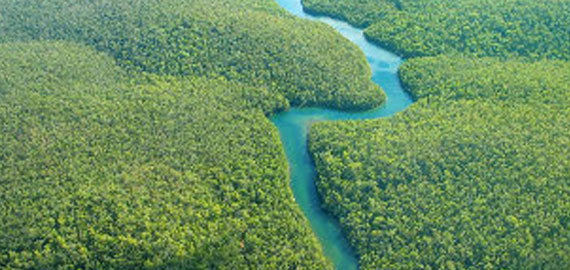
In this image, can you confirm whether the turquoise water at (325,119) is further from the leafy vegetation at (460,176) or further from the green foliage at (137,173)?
the green foliage at (137,173)

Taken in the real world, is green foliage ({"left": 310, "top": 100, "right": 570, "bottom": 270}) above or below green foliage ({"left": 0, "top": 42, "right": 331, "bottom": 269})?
above

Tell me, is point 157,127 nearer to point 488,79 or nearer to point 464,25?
point 488,79

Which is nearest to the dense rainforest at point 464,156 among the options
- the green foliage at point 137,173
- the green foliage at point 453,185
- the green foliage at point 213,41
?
the green foliage at point 453,185

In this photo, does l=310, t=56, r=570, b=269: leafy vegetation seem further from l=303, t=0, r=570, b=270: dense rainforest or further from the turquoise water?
the turquoise water

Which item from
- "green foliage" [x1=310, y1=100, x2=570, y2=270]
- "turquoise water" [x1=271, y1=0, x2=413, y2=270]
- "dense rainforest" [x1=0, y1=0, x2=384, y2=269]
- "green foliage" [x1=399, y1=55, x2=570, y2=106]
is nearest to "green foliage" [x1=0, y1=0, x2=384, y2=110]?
"dense rainforest" [x1=0, y1=0, x2=384, y2=269]

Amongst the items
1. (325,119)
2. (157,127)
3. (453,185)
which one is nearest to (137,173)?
(157,127)

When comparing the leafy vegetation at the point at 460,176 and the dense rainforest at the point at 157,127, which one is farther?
the leafy vegetation at the point at 460,176
